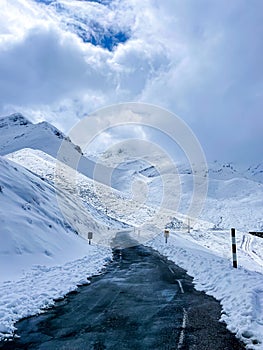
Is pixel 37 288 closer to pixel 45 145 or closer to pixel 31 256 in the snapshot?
pixel 31 256

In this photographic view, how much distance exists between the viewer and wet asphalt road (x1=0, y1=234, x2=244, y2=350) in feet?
17.5

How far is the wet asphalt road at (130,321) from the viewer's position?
535cm

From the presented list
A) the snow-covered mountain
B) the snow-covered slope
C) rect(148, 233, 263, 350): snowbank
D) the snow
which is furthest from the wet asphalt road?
the snow-covered mountain

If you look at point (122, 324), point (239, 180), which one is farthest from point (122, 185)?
point (122, 324)

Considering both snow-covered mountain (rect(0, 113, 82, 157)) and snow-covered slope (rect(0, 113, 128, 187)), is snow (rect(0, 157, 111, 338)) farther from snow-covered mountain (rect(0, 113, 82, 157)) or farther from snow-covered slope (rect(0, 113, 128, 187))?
snow-covered mountain (rect(0, 113, 82, 157))

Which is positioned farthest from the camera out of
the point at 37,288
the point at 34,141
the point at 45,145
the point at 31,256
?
the point at 34,141

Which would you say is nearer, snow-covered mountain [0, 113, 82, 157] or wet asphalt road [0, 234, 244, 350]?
wet asphalt road [0, 234, 244, 350]

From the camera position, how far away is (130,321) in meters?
6.55

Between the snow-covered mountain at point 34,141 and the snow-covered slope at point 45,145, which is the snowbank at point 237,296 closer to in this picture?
the snow-covered slope at point 45,145

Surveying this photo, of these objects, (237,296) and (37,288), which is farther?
(37,288)

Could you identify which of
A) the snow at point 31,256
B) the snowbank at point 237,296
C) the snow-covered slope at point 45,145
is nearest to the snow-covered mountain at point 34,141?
the snow-covered slope at point 45,145

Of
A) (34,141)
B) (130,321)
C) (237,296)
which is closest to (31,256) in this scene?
(130,321)

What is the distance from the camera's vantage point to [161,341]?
17.6ft

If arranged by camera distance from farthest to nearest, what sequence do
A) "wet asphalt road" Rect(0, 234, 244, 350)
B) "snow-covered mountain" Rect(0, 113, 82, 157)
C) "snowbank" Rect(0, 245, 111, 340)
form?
"snow-covered mountain" Rect(0, 113, 82, 157), "snowbank" Rect(0, 245, 111, 340), "wet asphalt road" Rect(0, 234, 244, 350)
